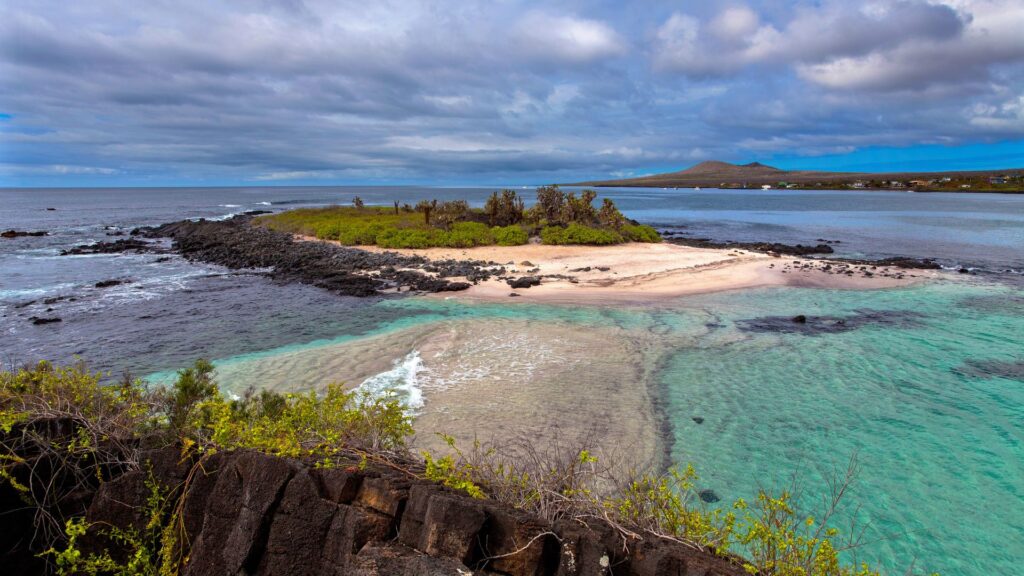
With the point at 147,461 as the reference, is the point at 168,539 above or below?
below

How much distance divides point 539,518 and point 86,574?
464cm

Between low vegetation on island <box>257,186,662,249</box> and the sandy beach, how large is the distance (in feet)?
4.65

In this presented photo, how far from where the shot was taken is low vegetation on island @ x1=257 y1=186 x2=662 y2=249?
38031mm

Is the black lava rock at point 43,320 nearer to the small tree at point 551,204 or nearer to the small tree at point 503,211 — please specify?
the small tree at point 503,211

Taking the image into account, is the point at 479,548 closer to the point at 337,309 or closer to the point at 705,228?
the point at 337,309

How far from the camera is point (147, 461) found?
5.07 metres

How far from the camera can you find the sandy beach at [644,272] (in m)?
23.4

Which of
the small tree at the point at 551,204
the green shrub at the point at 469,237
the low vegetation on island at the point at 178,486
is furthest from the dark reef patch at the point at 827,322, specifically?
the small tree at the point at 551,204

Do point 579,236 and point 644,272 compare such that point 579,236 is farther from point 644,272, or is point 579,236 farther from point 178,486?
point 178,486

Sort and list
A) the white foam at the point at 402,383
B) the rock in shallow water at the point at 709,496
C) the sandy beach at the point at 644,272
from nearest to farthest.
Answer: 1. the rock in shallow water at the point at 709,496
2. the white foam at the point at 402,383
3. the sandy beach at the point at 644,272

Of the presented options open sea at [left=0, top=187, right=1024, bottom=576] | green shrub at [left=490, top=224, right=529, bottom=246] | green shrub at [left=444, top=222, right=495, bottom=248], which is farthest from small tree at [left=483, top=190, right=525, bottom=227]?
open sea at [left=0, top=187, right=1024, bottom=576]

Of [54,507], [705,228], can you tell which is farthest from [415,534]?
[705,228]

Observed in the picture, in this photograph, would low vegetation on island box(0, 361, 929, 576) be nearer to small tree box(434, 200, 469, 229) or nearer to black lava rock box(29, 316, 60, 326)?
A: black lava rock box(29, 316, 60, 326)

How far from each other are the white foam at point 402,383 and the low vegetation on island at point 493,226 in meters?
23.3
